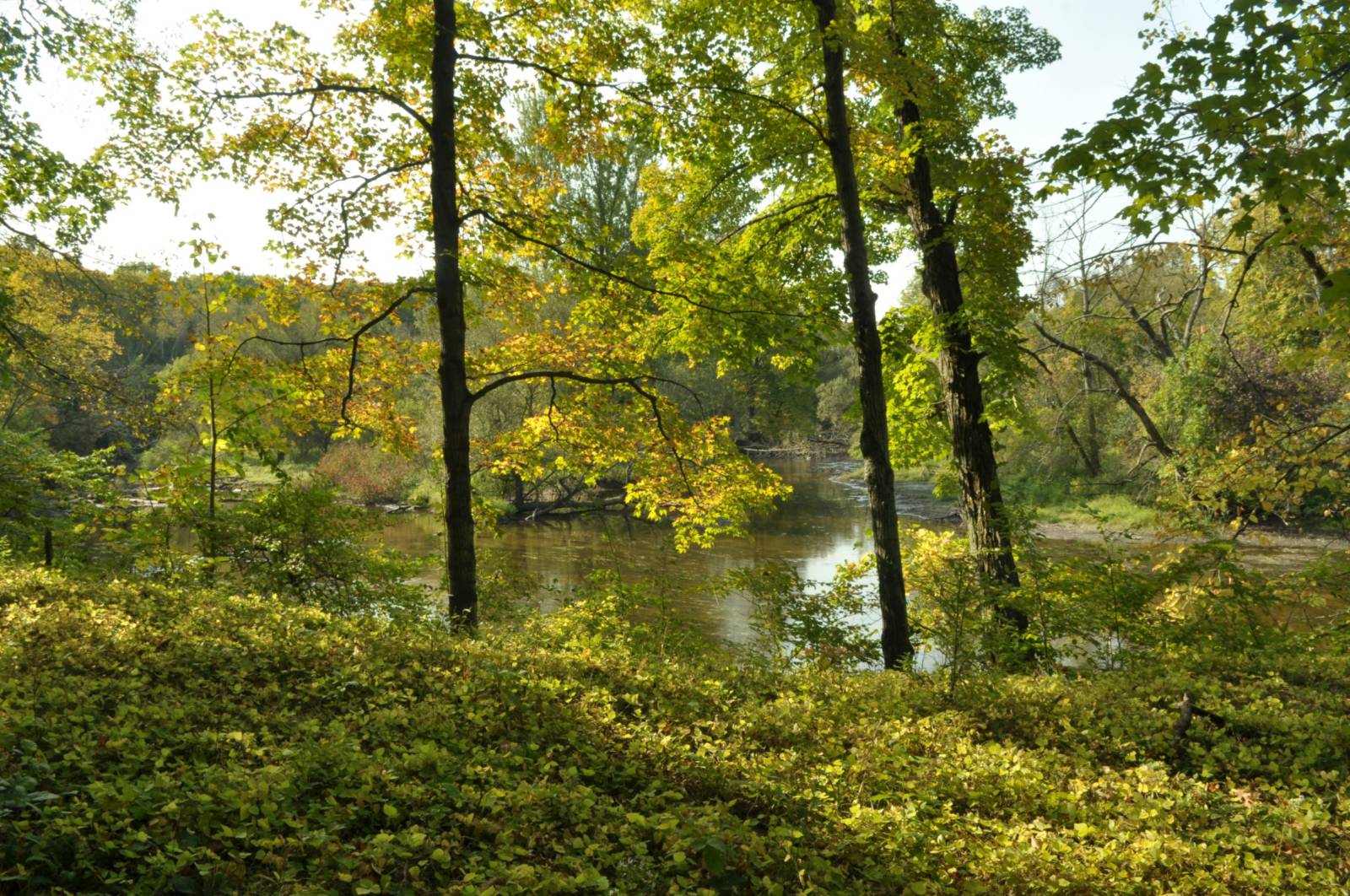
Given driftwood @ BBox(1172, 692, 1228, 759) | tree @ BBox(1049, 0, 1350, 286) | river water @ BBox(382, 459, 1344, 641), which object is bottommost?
river water @ BBox(382, 459, 1344, 641)

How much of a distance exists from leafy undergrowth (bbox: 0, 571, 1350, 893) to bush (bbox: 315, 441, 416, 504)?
24.8m

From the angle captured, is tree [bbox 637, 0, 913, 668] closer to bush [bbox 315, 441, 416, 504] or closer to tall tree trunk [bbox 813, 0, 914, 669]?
tall tree trunk [bbox 813, 0, 914, 669]

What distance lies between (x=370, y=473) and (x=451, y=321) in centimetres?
2481

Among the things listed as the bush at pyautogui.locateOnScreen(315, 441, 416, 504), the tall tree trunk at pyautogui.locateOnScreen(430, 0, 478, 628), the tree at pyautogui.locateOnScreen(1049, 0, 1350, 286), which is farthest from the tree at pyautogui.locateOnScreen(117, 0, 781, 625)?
the bush at pyautogui.locateOnScreen(315, 441, 416, 504)

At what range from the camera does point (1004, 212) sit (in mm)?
8664

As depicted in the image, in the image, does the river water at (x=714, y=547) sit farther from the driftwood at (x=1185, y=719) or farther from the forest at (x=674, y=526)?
the driftwood at (x=1185, y=719)

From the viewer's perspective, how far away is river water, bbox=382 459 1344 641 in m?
15.8

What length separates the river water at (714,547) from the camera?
51.9 feet

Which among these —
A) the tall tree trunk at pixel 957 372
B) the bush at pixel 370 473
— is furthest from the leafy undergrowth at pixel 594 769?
the bush at pixel 370 473

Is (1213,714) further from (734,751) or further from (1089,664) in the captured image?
(734,751)

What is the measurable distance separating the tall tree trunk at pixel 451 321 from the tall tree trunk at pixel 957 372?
506cm

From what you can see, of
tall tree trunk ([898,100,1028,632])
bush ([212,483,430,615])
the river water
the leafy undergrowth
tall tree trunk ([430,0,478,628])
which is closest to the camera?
the leafy undergrowth

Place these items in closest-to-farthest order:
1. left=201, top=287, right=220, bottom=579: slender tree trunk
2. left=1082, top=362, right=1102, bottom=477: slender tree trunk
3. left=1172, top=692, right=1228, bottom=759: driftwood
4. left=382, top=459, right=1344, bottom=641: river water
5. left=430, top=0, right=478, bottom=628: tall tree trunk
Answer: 1. left=1172, top=692, right=1228, bottom=759: driftwood
2. left=430, top=0, right=478, bottom=628: tall tree trunk
3. left=201, top=287, right=220, bottom=579: slender tree trunk
4. left=382, top=459, right=1344, bottom=641: river water
5. left=1082, top=362, right=1102, bottom=477: slender tree trunk

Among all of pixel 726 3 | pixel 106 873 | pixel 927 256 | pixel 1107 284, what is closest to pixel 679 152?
pixel 726 3
